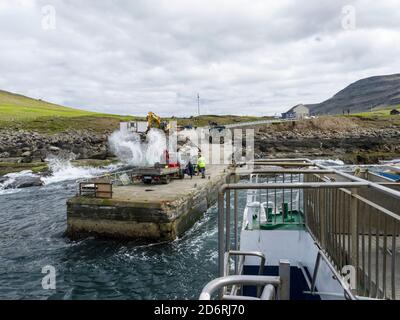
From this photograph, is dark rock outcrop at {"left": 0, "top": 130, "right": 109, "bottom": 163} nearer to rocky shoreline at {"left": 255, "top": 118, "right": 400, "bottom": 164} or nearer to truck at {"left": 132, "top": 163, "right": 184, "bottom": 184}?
rocky shoreline at {"left": 255, "top": 118, "right": 400, "bottom": 164}

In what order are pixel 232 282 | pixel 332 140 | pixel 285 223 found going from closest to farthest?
1. pixel 232 282
2. pixel 285 223
3. pixel 332 140

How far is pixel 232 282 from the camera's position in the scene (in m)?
3.21

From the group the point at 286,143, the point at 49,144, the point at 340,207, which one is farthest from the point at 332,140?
the point at 340,207

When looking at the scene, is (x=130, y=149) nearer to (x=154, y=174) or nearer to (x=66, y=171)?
(x=66, y=171)

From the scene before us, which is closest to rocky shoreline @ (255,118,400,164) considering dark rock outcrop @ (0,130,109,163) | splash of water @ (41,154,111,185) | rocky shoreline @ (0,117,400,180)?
rocky shoreline @ (0,117,400,180)

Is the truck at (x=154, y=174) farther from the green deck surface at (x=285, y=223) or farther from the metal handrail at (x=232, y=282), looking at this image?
the metal handrail at (x=232, y=282)

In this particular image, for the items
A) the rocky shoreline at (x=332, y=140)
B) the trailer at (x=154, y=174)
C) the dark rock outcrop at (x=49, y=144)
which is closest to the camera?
the trailer at (x=154, y=174)

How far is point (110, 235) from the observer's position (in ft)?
52.4

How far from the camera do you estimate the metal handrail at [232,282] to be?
295 cm

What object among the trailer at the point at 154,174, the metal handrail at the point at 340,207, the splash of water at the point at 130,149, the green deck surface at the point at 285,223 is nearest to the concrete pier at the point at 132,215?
the trailer at the point at 154,174

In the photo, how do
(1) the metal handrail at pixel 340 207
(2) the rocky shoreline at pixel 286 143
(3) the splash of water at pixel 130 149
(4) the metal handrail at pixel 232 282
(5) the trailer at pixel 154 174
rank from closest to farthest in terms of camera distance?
1. (4) the metal handrail at pixel 232 282
2. (1) the metal handrail at pixel 340 207
3. (5) the trailer at pixel 154 174
4. (3) the splash of water at pixel 130 149
5. (2) the rocky shoreline at pixel 286 143

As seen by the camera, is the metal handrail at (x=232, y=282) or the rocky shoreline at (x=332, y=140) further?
the rocky shoreline at (x=332, y=140)

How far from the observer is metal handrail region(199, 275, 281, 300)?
2.95 m
